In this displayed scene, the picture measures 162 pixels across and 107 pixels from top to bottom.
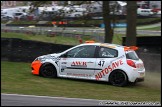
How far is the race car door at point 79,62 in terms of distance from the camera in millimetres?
14536

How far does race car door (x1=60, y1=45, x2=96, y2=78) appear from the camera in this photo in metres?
14.5

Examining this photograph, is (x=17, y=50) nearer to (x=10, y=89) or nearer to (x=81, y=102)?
(x=10, y=89)

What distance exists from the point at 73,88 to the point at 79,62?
6.42ft

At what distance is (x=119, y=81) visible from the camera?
1411 cm

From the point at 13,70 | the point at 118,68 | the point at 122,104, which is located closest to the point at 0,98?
the point at 122,104

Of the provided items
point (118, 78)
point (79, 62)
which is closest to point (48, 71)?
point (79, 62)

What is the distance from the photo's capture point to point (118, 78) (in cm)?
1415

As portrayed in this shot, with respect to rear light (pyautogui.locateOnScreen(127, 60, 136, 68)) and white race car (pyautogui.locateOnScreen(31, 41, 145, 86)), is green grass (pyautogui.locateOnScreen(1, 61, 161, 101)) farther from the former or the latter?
rear light (pyautogui.locateOnScreen(127, 60, 136, 68))

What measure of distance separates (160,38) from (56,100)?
12638 millimetres

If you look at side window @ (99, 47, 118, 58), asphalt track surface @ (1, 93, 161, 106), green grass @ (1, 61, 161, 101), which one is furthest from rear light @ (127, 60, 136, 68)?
asphalt track surface @ (1, 93, 161, 106)

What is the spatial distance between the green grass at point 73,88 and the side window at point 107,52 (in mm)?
1016

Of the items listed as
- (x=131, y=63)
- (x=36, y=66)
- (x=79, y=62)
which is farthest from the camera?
(x=36, y=66)

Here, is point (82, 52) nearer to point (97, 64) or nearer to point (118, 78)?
point (97, 64)

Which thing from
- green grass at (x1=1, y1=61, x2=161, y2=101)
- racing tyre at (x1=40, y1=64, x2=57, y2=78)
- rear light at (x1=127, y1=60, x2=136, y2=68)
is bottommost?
green grass at (x1=1, y1=61, x2=161, y2=101)
